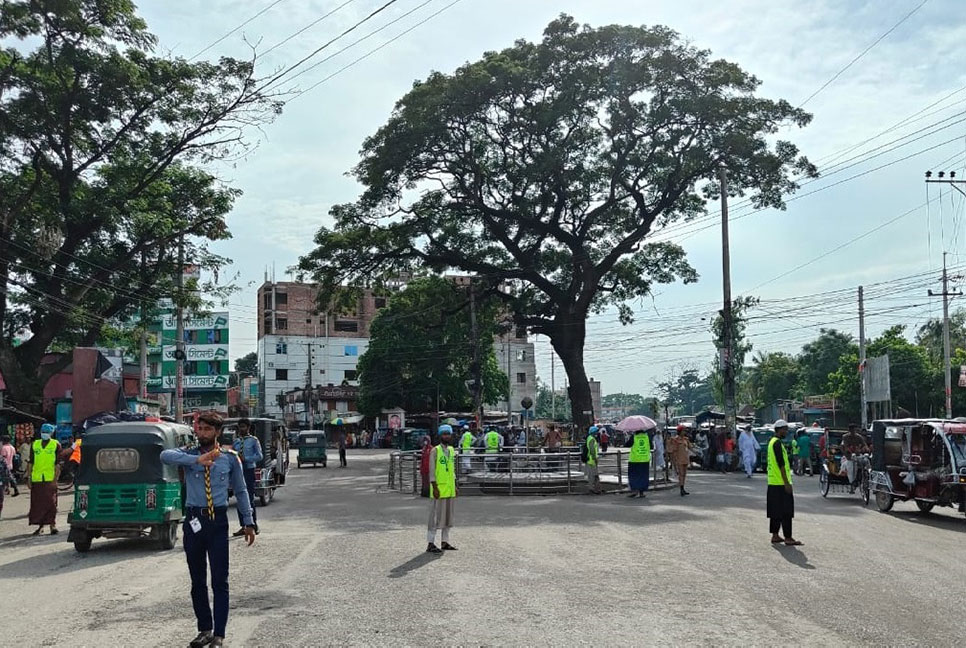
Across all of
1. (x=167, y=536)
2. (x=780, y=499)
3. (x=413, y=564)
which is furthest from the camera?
(x=167, y=536)

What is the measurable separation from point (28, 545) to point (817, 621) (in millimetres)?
12412

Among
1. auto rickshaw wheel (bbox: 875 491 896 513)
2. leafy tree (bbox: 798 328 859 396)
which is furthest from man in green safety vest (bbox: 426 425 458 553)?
leafy tree (bbox: 798 328 859 396)

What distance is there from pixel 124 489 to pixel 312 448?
29037mm

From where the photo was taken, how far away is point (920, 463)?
17.5m

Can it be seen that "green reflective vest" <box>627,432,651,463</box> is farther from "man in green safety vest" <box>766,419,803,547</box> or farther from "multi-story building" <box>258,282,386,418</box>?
"multi-story building" <box>258,282,386,418</box>

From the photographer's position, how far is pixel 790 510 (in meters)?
12.7

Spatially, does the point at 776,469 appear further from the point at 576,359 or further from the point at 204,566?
the point at 576,359

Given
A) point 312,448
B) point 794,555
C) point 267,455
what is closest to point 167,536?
point 267,455

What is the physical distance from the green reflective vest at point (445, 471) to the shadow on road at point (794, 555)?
456cm

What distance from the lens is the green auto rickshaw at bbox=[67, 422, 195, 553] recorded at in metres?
13.1

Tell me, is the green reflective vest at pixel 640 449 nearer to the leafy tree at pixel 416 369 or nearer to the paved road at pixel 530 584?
the paved road at pixel 530 584

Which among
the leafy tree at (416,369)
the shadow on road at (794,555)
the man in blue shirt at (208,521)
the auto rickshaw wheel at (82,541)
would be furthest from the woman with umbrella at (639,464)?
the leafy tree at (416,369)

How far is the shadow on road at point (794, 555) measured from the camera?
10977 mm

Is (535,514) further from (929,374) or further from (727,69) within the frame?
(929,374)
